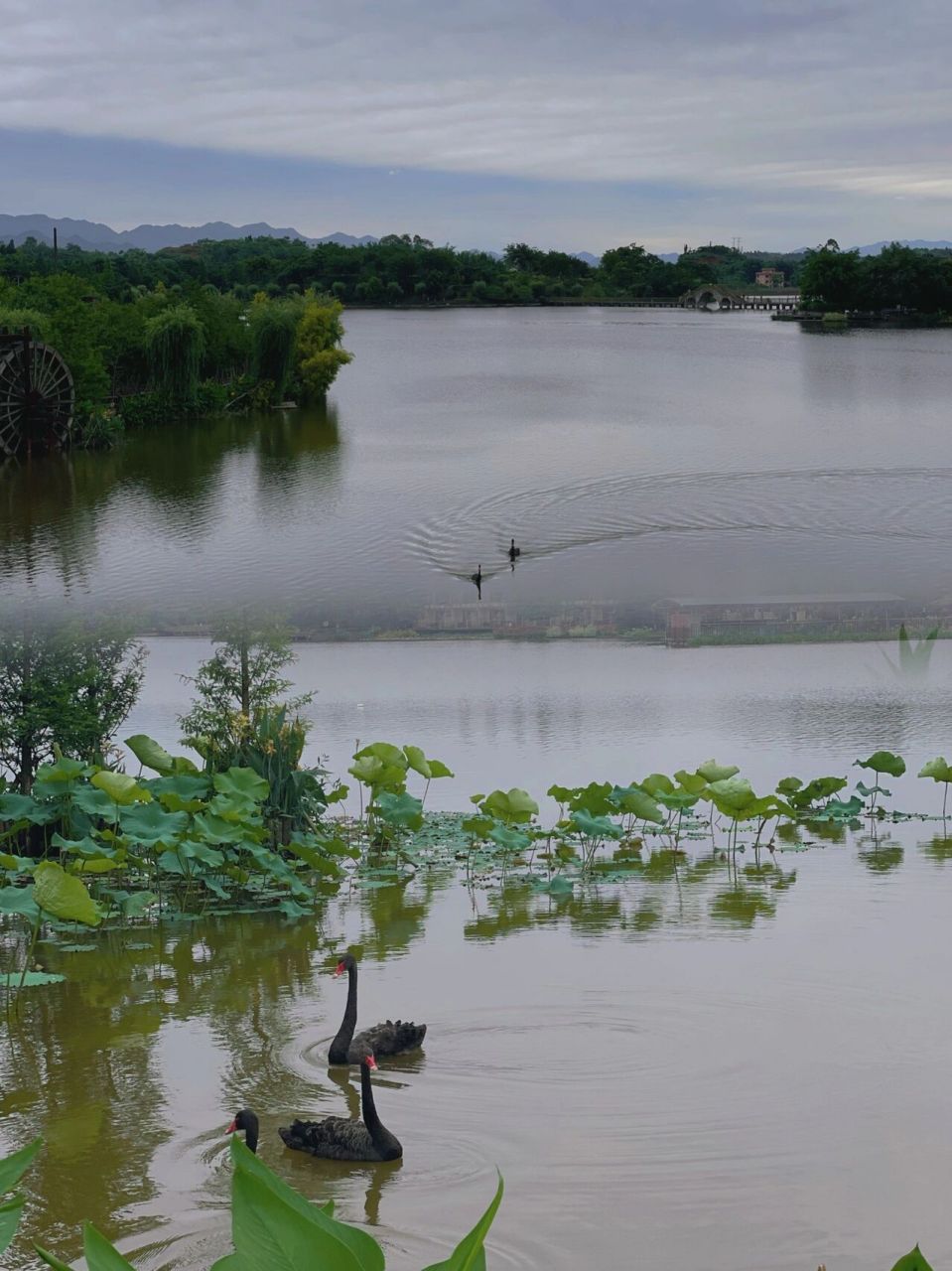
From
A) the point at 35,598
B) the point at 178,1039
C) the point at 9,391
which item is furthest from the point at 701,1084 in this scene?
the point at 9,391

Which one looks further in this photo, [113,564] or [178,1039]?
[113,564]

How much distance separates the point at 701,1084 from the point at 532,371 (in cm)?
3339

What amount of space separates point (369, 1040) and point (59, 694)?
333 centimetres

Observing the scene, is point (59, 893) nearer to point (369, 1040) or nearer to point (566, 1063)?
point (369, 1040)

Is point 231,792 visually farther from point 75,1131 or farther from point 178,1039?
point 75,1131

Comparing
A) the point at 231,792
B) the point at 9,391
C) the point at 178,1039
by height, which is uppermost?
the point at 9,391

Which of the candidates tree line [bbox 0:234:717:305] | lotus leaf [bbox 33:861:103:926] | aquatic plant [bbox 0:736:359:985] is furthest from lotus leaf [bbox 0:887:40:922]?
tree line [bbox 0:234:717:305]

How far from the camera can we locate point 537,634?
430 inches

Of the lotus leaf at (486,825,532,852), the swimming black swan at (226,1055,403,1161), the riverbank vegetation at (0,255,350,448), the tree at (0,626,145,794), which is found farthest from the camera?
the riverbank vegetation at (0,255,350,448)

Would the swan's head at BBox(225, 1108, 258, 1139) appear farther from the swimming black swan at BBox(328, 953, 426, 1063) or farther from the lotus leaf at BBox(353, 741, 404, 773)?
the lotus leaf at BBox(353, 741, 404, 773)

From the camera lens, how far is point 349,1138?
372 centimetres

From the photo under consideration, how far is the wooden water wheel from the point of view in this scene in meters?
15.0

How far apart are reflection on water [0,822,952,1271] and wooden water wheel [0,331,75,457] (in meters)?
9.81

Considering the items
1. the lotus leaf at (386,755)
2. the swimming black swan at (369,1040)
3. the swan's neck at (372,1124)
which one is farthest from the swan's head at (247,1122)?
the lotus leaf at (386,755)
